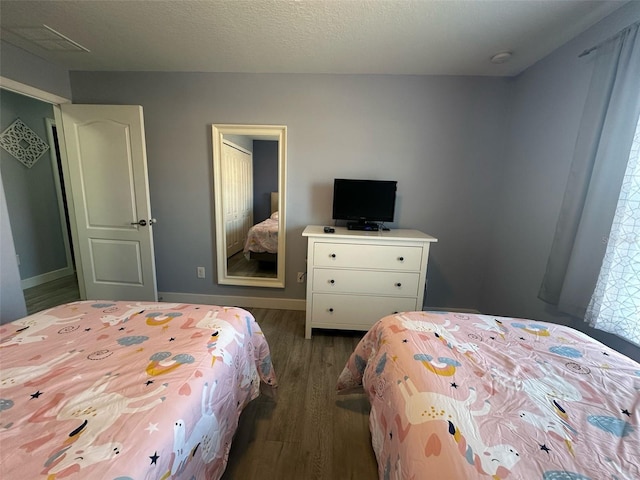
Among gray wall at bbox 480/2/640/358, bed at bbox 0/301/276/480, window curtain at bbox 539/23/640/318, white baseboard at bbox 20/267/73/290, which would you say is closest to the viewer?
bed at bbox 0/301/276/480

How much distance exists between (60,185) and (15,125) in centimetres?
76

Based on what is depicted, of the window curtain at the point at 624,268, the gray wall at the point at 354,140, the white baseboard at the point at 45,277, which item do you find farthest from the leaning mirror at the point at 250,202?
the white baseboard at the point at 45,277

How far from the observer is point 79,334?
41.3 inches

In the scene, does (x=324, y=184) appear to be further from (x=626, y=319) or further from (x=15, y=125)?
(x=15, y=125)

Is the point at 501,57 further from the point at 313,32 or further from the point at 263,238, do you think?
the point at 263,238

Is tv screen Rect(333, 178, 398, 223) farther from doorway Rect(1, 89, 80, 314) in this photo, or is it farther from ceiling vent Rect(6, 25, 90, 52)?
doorway Rect(1, 89, 80, 314)

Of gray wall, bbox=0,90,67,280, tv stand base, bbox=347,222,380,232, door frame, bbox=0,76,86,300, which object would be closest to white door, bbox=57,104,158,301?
door frame, bbox=0,76,86,300

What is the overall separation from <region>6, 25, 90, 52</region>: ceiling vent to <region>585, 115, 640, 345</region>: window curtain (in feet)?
12.2

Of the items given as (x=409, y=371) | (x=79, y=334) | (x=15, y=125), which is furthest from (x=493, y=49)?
(x=15, y=125)

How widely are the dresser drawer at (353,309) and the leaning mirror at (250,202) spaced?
0.67 meters

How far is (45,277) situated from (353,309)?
3915 mm

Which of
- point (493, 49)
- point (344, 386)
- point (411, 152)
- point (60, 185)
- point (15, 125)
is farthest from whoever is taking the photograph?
point (60, 185)

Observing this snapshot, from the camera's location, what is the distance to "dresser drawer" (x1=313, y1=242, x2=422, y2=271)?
213 cm

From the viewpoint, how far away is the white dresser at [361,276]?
213 cm
